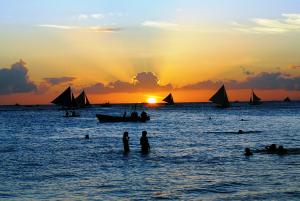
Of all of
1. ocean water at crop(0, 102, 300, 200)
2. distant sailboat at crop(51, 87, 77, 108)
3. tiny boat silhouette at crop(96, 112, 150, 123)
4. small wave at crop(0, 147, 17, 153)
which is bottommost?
ocean water at crop(0, 102, 300, 200)

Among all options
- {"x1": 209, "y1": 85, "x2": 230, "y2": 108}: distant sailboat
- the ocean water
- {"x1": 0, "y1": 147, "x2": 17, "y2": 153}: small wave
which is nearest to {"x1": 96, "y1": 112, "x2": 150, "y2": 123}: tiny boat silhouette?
{"x1": 0, "y1": 147, "x2": 17, "y2": 153}: small wave

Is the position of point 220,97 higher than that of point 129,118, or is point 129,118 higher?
point 220,97

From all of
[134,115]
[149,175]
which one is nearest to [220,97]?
[134,115]

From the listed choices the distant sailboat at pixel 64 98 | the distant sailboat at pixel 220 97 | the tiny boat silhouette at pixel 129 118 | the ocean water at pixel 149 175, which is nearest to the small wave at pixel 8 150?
the ocean water at pixel 149 175

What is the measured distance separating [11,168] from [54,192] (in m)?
9.25

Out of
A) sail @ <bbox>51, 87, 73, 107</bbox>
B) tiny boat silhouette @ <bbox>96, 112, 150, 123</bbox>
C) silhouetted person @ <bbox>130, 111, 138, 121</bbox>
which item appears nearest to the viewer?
silhouetted person @ <bbox>130, 111, 138, 121</bbox>

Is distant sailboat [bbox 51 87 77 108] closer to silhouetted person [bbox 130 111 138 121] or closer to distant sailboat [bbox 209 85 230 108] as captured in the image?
silhouetted person [bbox 130 111 138 121]

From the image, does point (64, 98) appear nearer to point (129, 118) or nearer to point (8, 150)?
point (129, 118)

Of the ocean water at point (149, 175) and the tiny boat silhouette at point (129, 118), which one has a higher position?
the tiny boat silhouette at point (129, 118)

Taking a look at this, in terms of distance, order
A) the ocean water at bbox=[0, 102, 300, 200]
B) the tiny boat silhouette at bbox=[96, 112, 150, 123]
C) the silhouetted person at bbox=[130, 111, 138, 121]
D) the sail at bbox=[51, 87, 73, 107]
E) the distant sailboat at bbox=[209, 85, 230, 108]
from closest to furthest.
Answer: the ocean water at bbox=[0, 102, 300, 200]
the silhouetted person at bbox=[130, 111, 138, 121]
the tiny boat silhouette at bbox=[96, 112, 150, 123]
the sail at bbox=[51, 87, 73, 107]
the distant sailboat at bbox=[209, 85, 230, 108]

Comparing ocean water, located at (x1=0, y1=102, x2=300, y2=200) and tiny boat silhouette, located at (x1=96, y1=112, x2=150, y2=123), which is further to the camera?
tiny boat silhouette, located at (x1=96, y1=112, x2=150, y2=123)

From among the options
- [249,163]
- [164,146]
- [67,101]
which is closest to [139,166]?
[249,163]

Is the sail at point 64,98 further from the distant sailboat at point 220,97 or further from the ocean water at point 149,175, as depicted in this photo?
the ocean water at point 149,175

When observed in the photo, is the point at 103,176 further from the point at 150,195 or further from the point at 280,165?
the point at 280,165
